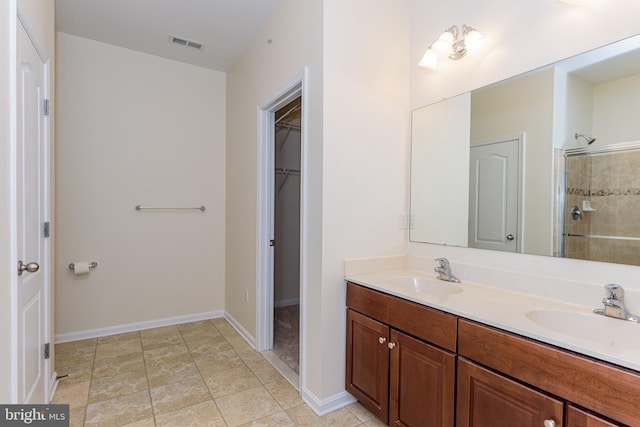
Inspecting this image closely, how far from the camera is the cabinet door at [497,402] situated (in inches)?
41.1

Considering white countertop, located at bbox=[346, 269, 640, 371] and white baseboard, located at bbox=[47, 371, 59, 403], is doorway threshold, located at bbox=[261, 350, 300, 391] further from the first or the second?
white baseboard, located at bbox=[47, 371, 59, 403]

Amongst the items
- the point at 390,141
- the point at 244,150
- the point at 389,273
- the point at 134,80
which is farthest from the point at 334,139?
the point at 134,80

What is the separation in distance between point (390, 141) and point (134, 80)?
2.68 meters

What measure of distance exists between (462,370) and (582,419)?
15.6 inches

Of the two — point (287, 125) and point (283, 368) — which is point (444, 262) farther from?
point (287, 125)

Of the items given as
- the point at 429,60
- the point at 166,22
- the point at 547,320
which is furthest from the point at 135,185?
the point at 547,320

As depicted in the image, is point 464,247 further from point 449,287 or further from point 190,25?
point 190,25

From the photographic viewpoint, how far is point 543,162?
1.55 meters

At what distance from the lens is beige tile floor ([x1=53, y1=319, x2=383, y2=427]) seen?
71.8 inches

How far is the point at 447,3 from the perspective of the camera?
195 cm

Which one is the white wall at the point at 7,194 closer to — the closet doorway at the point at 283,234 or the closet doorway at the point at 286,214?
the closet doorway at the point at 283,234

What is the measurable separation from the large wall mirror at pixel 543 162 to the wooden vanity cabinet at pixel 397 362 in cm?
63

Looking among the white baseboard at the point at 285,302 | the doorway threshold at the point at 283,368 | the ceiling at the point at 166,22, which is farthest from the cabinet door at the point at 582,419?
the white baseboard at the point at 285,302

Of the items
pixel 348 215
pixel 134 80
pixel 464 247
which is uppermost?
pixel 134 80
